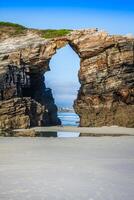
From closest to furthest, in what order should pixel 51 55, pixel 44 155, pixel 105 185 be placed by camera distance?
pixel 105 185
pixel 44 155
pixel 51 55

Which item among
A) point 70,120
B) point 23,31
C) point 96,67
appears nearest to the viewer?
point 96,67

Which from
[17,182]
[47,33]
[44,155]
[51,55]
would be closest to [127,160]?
[44,155]

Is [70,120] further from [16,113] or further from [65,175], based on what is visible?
[65,175]

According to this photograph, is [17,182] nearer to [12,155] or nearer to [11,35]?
[12,155]

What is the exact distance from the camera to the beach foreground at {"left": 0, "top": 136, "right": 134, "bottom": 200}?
504 inches

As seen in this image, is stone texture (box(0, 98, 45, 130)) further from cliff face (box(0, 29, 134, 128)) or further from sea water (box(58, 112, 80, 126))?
sea water (box(58, 112, 80, 126))

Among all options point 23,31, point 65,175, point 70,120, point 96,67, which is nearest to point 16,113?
point 96,67

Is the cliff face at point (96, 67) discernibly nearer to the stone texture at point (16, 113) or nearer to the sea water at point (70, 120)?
the stone texture at point (16, 113)

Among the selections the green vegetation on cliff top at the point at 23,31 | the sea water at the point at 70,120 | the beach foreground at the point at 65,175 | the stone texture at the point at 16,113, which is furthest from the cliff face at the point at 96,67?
the beach foreground at the point at 65,175

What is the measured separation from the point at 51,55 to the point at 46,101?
28.0 feet

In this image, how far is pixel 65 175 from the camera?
52.4ft

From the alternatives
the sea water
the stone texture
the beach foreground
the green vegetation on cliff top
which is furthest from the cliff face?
the beach foreground

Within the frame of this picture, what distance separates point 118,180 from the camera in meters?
15.2

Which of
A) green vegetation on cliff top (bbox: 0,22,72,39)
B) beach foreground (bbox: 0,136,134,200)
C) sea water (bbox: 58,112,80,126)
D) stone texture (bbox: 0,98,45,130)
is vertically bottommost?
sea water (bbox: 58,112,80,126)
